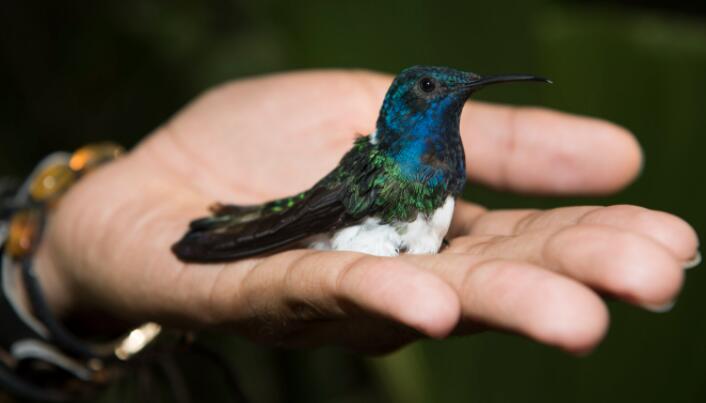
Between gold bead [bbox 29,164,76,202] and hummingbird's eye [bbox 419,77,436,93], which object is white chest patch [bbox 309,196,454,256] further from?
gold bead [bbox 29,164,76,202]

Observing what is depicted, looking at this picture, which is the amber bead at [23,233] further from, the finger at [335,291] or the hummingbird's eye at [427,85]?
the hummingbird's eye at [427,85]

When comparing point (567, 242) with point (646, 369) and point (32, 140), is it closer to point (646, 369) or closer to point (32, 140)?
point (646, 369)

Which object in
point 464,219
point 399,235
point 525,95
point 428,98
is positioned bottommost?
point 464,219

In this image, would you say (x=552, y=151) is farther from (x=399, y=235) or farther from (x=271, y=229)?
(x=271, y=229)

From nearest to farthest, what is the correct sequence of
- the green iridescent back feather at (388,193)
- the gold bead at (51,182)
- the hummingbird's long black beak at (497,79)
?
the hummingbird's long black beak at (497,79) → the green iridescent back feather at (388,193) → the gold bead at (51,182)

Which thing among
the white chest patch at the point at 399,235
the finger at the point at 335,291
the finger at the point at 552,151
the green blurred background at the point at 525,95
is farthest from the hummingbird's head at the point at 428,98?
the green blurred background at the point at 525,95

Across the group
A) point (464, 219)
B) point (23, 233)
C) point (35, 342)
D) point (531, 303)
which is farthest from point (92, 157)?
point (531, 303)
